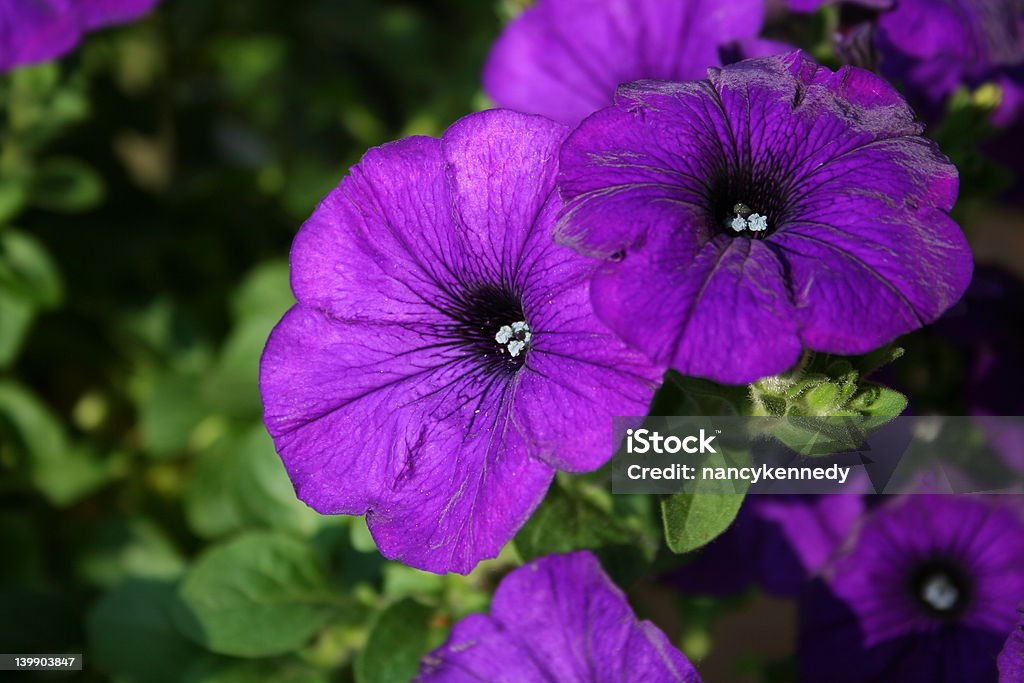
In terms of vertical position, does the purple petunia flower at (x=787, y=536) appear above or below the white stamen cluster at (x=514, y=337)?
below

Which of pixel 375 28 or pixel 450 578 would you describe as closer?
pixel 450 578

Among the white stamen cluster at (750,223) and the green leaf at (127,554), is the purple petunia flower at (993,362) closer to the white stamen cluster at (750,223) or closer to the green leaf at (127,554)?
the white stamen cluster at (750,223)

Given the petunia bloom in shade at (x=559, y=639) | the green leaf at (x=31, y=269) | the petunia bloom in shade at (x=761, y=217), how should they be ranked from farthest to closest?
1. the green leaf at (x=31, y=269)
2. the petunia bloom in shade at (x=559, y=639)
3. the petunia bloom in shade at (x=761, y=217)

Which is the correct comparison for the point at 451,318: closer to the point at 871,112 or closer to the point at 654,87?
the point at 654,87

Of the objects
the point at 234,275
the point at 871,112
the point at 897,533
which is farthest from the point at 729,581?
the point at 234,275

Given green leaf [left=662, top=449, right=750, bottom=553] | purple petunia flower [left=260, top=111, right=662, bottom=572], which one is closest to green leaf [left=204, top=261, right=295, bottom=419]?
purple petunia flower [left=260, top=111, right=662, bottom=572]

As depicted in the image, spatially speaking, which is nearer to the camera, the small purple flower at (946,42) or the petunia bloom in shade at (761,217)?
the petunia bloom in shade at (761,217)

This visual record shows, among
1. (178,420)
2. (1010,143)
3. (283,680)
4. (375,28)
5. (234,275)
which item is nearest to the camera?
(283,680)

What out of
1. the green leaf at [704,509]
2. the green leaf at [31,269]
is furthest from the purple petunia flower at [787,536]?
the green leaf at [31,269]
